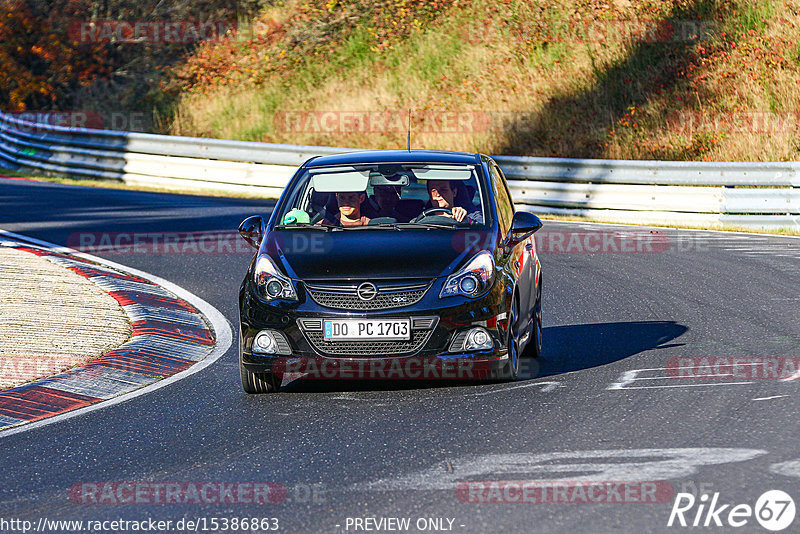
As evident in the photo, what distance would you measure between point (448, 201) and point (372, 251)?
1048 mm

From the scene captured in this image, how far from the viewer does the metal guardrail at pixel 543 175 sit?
18281 mm

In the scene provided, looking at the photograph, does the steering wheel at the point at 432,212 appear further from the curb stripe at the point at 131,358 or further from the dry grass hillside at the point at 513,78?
the dry grass hillside at the point at 513,78

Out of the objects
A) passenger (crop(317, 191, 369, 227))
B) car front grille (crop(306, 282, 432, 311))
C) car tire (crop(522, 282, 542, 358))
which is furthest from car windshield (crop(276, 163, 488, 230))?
car tire (crop(522, 282, 542, 358))

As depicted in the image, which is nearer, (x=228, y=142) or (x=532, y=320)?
(x=532, y=320)

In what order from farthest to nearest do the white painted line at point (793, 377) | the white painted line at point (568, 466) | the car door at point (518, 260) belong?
the car door at point (518, 260), the white painted line at point (793, 377), the white painted line at point (568, 466)

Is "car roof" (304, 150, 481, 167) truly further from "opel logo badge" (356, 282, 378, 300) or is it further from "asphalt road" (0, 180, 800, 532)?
"opel logo badge" (356, 282, 378, 300)

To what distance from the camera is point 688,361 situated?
9.09 metres

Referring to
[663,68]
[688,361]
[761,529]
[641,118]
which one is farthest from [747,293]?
[663,68]

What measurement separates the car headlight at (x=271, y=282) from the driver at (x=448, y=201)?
4.72ft

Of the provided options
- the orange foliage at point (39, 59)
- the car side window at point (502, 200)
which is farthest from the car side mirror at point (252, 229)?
the orange foliage at point (39, 59)

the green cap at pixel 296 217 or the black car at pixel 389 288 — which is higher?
the green cap at pixel 296 217

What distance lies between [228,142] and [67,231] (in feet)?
24.1

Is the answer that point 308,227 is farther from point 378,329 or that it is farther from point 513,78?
point 513,78

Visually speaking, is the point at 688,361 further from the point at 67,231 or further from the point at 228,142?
the point at 228,142
